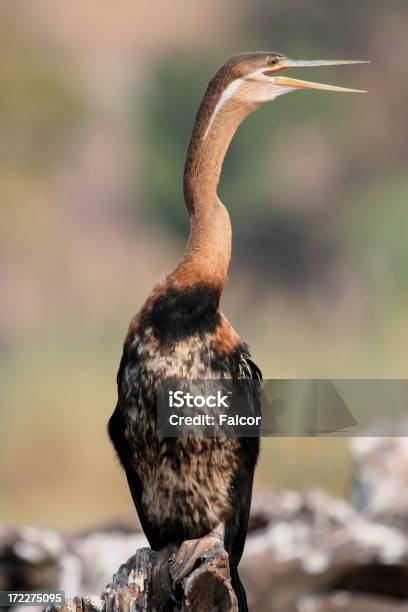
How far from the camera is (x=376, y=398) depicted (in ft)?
15.0

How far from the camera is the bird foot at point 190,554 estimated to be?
12.0ft

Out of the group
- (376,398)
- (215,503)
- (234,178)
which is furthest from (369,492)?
(234,178)

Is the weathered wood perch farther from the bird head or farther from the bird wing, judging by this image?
the bird head

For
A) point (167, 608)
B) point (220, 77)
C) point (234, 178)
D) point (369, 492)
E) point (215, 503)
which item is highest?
point (234, 178)

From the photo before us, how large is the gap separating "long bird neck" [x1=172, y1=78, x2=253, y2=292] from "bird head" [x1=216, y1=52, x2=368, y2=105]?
0.03 metres

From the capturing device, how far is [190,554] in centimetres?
376

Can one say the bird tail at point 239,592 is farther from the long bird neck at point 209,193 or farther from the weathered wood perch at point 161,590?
the long bird neck at point 209,193

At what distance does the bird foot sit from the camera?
3646mm

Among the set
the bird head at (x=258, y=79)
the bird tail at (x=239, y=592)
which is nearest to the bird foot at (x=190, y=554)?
the bird tail at (x=239, y=592)

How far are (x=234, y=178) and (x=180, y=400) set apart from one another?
9133 millimetres

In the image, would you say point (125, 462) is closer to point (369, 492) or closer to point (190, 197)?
point (190, 197)

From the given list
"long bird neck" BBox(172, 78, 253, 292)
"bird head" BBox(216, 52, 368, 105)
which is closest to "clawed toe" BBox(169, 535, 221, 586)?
"long bird neck" BBox(172, 78, 253, 292)

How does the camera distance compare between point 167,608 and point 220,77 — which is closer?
point 167,608

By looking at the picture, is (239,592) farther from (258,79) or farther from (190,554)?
(258,79)
